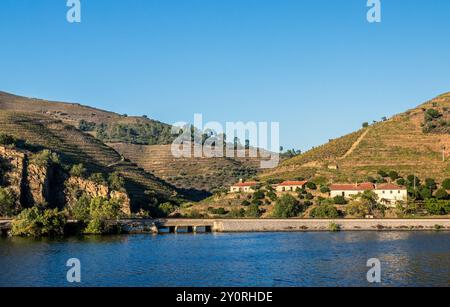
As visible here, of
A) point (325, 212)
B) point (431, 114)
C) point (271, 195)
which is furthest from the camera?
point (431, 114)

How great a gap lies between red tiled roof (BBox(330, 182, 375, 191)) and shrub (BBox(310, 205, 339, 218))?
974 cm

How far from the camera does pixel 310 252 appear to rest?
239ft

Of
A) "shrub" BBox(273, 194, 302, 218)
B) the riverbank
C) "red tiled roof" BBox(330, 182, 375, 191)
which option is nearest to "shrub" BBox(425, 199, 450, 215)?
the riverbank

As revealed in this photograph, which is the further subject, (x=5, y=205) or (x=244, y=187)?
(x=244, y=187)

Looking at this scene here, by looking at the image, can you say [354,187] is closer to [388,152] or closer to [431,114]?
[388,152]

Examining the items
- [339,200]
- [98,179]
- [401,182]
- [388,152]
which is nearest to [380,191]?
[401,182]

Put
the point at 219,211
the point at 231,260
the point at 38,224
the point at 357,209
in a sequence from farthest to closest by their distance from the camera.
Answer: the point at 219,211, the point at 357,209, the point at 38,224, the point at 231,260

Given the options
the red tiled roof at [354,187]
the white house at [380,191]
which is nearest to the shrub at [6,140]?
the red tiled roof at [354,187]

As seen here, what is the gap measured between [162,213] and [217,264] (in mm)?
73564

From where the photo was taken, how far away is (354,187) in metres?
124

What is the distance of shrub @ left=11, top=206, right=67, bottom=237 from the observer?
94.4 m

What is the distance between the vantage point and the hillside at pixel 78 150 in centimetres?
15562

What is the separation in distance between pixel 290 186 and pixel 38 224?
5675 centimetres
